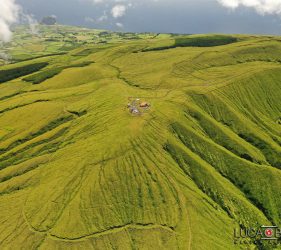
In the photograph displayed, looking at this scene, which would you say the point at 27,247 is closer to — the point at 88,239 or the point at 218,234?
the point at 88,239

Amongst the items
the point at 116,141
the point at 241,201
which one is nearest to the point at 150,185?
the point at 116,141

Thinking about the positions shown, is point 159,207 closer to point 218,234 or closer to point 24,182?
point 218,234

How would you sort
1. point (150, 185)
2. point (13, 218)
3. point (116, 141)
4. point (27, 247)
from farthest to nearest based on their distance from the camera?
point (116, 141)
point (150, 185)
point (13, 218)
point (27, 247)

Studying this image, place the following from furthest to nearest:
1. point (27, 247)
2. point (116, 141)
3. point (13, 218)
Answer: point (116, 141) → point (13, 218) → point (27, 247)

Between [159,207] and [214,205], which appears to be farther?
[214,205]

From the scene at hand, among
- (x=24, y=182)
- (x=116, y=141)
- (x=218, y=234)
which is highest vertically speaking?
(x=116, y=141)

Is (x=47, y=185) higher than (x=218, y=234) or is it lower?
higher

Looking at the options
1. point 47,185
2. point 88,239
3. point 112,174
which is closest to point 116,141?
point 112,174

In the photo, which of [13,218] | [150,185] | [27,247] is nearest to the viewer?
[27,247]

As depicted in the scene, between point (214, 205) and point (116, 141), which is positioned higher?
point (116, 141)
